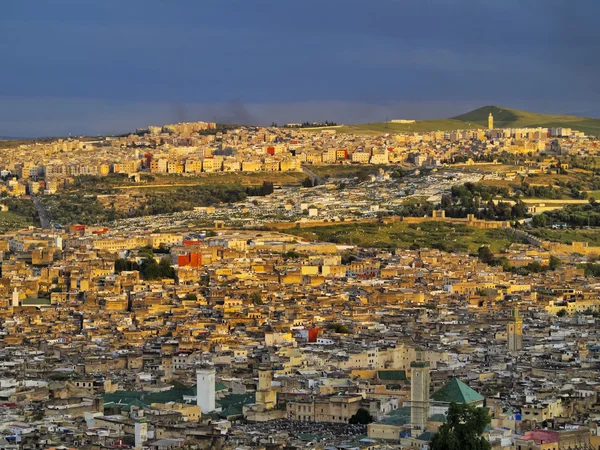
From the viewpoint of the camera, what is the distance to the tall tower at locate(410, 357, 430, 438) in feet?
97.4

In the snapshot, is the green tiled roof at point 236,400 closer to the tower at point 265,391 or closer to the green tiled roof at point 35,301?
the tower at point 265,391

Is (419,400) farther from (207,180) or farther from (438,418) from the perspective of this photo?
(207,180)

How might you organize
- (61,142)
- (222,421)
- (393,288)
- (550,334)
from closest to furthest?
1. (222,421)
2. (550,334)
3. (393,288)
4. (61,142)

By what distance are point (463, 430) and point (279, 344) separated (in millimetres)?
16249

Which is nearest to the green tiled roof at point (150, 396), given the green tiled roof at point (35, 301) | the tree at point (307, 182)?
the green tiled roof at point (35, 301)

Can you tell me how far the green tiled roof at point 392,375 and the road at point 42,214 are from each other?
4570 centimetres

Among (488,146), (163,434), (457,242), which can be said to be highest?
(488,146)

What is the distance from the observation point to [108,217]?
84625 millimetres

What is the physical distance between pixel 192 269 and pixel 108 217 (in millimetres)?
24660

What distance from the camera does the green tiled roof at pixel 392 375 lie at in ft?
118

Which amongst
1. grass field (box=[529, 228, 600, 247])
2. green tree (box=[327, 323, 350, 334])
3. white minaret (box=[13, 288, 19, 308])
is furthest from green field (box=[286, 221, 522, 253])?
green tree (box=[327, 323, 350, 334])

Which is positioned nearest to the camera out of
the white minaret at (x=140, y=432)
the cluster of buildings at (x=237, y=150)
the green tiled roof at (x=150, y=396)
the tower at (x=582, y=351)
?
the white minaret at (x=140, y=432)

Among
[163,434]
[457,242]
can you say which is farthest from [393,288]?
[163,434]

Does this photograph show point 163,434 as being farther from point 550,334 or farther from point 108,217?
point 108,217
